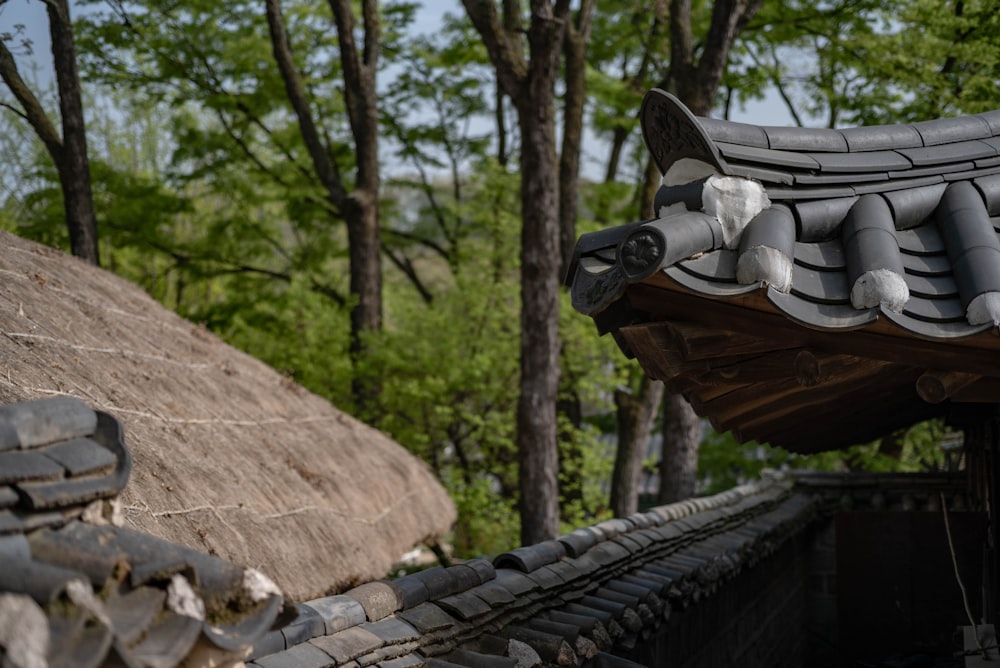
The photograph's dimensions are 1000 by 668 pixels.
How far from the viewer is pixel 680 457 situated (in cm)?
1288

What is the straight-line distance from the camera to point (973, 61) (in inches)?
471

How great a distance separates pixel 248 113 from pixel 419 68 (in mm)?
4320

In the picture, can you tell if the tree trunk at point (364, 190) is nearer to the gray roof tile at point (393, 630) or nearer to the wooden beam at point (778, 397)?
the wooden beam at point (778, 397)

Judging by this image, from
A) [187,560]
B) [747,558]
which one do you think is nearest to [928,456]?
[747,558]

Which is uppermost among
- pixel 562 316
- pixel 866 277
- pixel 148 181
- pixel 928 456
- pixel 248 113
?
pixel 248 113

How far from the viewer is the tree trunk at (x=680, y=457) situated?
1284 centimetres

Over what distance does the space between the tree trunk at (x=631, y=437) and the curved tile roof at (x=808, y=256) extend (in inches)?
388

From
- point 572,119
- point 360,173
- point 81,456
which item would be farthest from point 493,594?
point 572,119

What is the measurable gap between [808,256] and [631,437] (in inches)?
434

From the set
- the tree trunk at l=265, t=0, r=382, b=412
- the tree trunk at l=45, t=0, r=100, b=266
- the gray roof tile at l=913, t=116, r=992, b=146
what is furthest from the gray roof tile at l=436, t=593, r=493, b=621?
the tree trunk at l=265, t=0, r=382, b=412

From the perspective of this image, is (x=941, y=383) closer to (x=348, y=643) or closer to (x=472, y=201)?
(x=348, y=643)

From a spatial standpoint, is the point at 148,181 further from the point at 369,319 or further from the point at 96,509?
the point at 96,509

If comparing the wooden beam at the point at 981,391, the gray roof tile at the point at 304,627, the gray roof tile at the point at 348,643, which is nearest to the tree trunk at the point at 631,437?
the wooden beam at the point at 981,391

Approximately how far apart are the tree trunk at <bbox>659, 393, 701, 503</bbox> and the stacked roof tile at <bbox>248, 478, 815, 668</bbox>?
6318mm
